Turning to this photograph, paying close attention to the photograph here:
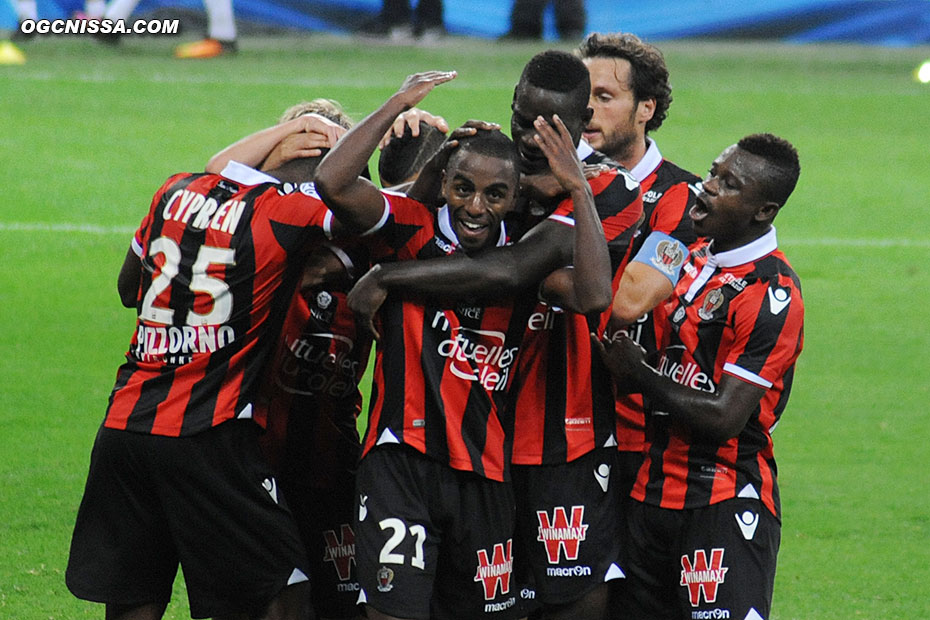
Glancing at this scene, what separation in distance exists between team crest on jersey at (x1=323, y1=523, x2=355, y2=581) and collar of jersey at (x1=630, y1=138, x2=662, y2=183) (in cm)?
154

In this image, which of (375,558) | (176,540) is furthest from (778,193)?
(176,540)

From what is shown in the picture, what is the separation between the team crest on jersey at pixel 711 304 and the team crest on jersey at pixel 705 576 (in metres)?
0.70

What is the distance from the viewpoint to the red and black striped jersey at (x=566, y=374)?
411cm

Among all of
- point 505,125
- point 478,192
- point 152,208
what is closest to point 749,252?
A: point 478,192

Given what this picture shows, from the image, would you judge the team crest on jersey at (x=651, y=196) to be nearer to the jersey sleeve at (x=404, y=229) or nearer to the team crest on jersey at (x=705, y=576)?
the jersey sleeve at (x=404, y=229)

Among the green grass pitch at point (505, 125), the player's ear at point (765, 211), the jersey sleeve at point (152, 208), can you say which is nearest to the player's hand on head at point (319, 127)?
the jersey sleeve at point (152, 208)

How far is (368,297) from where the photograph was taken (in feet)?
12.7

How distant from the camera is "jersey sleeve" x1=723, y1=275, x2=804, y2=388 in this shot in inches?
159

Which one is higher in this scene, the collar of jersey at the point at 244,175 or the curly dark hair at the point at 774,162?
the curly dark hair at the point at 774,162

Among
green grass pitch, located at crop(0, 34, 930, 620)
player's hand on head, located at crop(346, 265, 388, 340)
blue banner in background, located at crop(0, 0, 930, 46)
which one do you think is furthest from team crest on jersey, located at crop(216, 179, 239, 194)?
blue banner in background, located at crop(0, 0, 930, 46)

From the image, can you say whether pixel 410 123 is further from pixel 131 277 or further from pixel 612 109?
pixel 131 277

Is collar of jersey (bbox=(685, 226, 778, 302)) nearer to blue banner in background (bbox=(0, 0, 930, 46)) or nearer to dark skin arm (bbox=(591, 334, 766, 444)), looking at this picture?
dark skin arm (bbox=(591, 334, 766, 444))

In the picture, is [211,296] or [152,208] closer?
[211,296]

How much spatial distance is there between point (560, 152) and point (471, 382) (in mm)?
705
